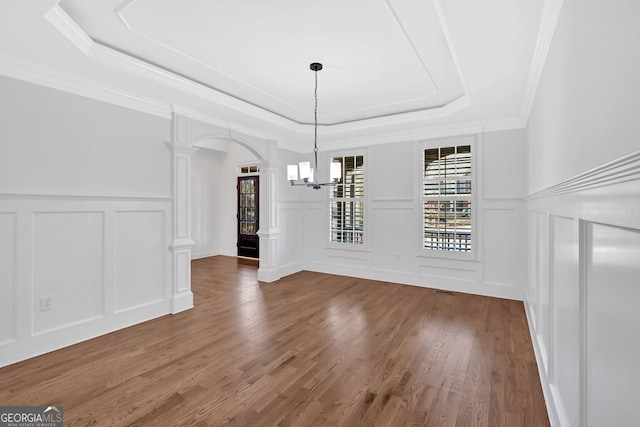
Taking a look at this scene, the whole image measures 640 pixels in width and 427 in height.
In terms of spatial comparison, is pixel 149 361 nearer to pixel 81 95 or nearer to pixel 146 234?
pixel 146 234

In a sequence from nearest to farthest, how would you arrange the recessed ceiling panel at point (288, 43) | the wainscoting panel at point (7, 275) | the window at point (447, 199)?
1. the recessed ceiling panel at point (288, 43)
2. the wainscoting panel at point (7, 275)
3. the window at point (447, 199)

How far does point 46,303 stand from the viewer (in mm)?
2887

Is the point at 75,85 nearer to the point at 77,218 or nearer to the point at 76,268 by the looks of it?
the point at 77,218

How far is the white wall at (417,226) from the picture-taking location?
438 cm

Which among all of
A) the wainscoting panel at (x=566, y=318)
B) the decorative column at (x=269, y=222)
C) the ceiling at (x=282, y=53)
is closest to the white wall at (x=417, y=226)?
the decorative column at (x=269, y=222)

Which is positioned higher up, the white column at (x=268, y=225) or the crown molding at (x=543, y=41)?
the crown molding at (x=543, y=41)

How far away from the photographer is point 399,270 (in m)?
5.29

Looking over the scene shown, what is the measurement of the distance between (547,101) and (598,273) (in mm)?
1689

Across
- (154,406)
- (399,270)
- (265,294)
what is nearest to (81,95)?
(154,406)

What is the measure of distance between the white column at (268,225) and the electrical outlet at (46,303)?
303cm

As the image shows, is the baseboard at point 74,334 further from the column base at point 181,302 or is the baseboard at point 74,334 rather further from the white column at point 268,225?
the white column at point 268,225

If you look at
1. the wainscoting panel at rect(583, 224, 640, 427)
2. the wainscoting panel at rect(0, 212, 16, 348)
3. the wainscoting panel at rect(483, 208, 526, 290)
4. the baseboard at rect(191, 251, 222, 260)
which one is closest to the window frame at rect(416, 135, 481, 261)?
the wainscoting panel at rect(483, 208, 526, 290)

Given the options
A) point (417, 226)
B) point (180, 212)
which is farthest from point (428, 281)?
point (180, 212)

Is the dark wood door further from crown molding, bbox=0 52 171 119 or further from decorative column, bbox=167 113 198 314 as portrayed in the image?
crown molding, bbox=0 52 171 119
